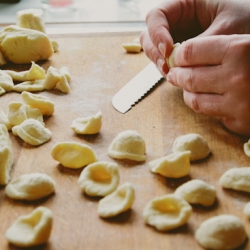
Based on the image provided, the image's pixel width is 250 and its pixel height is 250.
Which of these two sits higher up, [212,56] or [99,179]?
[212,56]

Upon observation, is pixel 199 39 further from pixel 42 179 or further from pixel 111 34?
pixel 111 34

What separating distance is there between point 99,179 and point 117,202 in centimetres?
9

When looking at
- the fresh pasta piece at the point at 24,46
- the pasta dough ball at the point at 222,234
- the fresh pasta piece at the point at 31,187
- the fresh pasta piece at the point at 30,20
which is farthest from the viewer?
the fresh pasta piece at the point at 30,20

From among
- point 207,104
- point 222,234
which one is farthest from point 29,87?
point 222,234

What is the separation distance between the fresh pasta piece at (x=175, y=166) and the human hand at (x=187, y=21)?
1.29ft

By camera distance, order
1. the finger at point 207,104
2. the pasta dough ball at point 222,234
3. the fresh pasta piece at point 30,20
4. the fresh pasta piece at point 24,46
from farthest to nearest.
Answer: the fresh pasta piece at point 30,20 → the fresh pasta piece at point 24,46 → the finger at point 207,104 → the pasta dough ball at point 222,234

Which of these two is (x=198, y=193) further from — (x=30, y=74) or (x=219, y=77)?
(x=30, y=74)

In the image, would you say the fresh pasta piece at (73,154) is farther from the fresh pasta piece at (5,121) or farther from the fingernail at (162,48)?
the fingernail at (162,48)

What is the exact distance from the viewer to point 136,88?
4.35 feet

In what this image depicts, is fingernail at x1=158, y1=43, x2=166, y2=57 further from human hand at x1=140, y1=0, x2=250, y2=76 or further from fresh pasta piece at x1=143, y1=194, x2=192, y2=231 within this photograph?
fresh pasta piece at x1=143, y1=194, x2=192, y2=231

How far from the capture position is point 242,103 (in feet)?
3.53

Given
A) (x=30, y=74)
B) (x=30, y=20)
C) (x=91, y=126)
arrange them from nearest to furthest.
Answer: (x=91, y=126)
(x=30, y=74)
(x=30, y=20)

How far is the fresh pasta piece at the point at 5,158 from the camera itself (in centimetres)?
96

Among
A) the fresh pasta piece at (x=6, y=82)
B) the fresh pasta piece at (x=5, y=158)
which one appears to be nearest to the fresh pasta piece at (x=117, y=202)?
the fresh pasta piece at (x=5, y=158)
